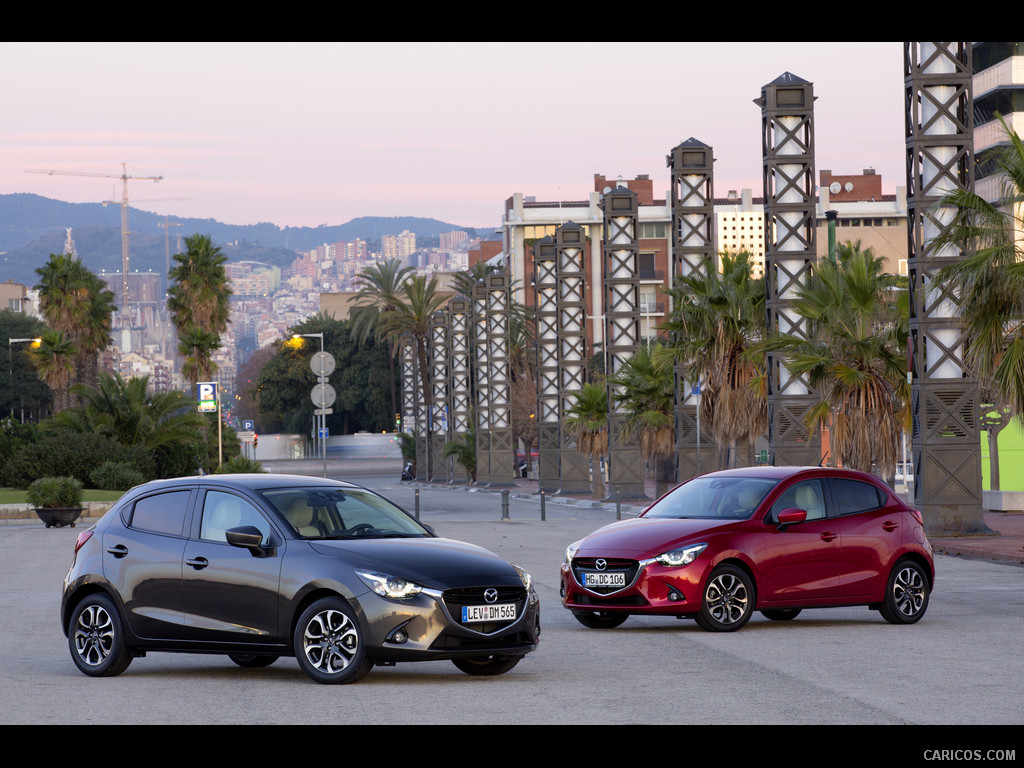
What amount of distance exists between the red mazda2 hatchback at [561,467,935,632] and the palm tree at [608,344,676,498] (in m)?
31.7

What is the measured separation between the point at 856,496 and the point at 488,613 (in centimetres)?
605

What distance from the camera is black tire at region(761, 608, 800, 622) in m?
16.0

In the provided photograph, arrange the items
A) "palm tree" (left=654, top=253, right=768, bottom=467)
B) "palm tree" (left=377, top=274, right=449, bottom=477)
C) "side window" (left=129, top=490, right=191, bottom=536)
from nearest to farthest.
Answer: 1. "side window" (left=129, top=490, right=191, bottom=536)
2. "palm tree" (left=654, top=253, right=768, bottom=467)
3. "palm tree" (left=377, top=274, right=449, bottom=477)

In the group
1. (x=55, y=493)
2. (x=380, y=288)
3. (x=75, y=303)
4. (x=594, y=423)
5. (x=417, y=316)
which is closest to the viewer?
(x=55, y=493)

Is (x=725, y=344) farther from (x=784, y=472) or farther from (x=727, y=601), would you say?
(x=727, y=601)

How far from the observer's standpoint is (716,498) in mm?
15383

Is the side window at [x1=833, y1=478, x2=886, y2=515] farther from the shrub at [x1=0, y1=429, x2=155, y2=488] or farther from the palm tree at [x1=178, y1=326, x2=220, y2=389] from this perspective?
the palm tree at [x1=178, y1=326, x2=220, y2=389]

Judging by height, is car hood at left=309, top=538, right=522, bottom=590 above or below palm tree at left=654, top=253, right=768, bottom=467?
below

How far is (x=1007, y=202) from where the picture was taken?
22281 mm

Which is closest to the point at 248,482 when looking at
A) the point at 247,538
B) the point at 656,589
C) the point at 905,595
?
the point at 247,538

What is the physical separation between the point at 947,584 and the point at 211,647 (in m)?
12.1

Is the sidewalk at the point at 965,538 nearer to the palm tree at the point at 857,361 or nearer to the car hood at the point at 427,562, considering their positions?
the palm tree at the point at 857,361

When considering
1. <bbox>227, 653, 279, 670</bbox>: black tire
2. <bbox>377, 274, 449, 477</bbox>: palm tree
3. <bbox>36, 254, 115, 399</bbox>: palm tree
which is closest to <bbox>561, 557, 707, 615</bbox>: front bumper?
<bbox>227, 653, 279, 670</bbox>: black tire
